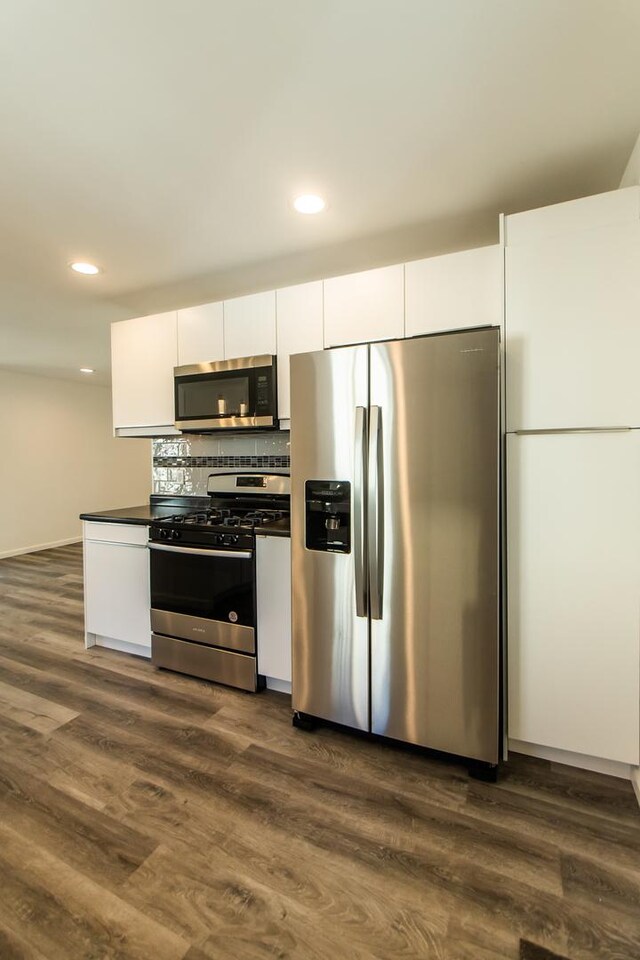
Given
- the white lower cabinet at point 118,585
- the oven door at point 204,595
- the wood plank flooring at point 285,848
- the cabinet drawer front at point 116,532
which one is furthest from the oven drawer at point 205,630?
the cabinet drawer front at point 116,532

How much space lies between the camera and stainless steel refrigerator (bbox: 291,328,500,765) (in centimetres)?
168

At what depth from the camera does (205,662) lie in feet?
8.23

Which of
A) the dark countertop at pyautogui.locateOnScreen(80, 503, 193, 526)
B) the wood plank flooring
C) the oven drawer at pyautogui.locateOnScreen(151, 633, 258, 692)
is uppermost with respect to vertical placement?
the dark countertop at pyautogui.locateOnScreen(80, 503, 193, 526)

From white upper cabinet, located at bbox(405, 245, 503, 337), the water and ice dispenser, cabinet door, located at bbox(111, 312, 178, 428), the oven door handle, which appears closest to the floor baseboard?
cabinet door, located at bbox(111, 312, 178, 428)

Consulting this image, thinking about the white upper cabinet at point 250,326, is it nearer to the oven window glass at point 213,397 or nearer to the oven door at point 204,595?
the oven window glass at point 213,397

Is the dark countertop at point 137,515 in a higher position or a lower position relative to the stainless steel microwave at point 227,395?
lower

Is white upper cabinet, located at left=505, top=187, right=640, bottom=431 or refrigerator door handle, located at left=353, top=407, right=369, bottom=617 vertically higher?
white upper cabinet, located at left=505, top=187, right=640, bottom=431

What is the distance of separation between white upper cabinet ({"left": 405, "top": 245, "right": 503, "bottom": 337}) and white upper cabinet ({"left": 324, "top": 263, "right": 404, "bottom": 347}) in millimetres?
60

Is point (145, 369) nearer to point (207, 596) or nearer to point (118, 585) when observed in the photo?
point (118, 585)

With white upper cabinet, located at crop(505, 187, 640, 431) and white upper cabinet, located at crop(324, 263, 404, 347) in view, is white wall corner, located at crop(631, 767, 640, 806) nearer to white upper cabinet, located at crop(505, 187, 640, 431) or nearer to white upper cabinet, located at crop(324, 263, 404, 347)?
white upper cabinet, located at crop(505, 187, 640, 431)

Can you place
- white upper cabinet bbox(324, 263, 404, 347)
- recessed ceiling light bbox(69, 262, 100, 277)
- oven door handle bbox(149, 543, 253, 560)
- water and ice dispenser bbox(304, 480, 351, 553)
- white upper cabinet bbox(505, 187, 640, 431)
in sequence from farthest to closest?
recessed ceiling light bbox(69, 262, 100, 277) → oven door handle bbox(149, 543, 253, 560) → white upper cabinet bbox(324, 263, 404, 347) → water and ice dispenser bbox(304, 480, 351, 553) → white upper cabinet bbox(505, 187, 640, 431)

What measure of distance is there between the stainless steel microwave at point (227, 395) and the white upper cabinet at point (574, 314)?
1.36 metres

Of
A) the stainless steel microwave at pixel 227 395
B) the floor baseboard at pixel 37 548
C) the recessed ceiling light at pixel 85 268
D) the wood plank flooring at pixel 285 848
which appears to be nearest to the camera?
the wood plank flooring at pixel 285 848

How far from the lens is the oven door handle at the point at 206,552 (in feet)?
7.72
